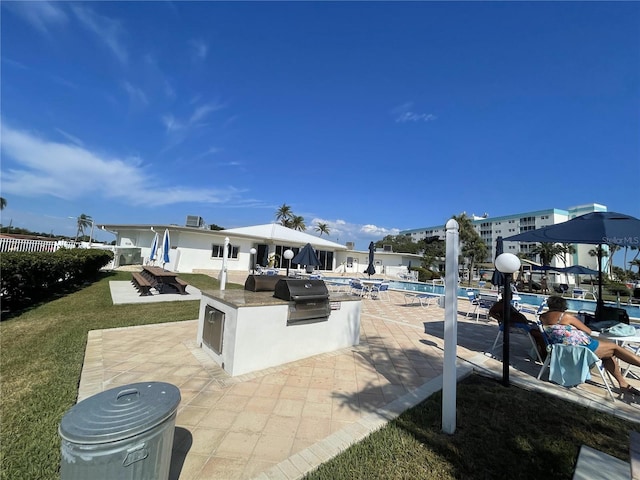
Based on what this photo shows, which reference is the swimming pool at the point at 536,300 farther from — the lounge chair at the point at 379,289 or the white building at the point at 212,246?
the white building at the point at 212,246

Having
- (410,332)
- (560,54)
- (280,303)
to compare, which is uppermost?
(560,54)

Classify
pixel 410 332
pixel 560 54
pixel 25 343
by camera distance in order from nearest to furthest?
pixel 25 343 → pixel 410 332 → pixel 560 54

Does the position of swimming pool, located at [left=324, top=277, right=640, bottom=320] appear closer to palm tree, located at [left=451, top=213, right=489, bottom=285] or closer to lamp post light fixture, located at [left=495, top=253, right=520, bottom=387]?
lamp post light fixture, located at [left=495, top=253, right=520, bottom=387]

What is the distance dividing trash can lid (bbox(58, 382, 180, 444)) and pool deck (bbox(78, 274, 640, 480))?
2.82 ft

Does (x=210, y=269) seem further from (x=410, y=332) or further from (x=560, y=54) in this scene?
(x=560, y=54)

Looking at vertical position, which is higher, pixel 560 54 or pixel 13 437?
pixel 560 54

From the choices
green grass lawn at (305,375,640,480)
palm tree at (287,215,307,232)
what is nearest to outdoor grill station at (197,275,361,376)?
green grass lawn at (305,375,640,480)

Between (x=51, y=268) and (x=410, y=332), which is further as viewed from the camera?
(x=51, y=268)

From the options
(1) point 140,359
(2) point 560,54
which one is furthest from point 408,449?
(2) point 560,54

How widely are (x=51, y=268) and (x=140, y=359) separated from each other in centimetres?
757

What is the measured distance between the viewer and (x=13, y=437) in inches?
Answer: 96.7

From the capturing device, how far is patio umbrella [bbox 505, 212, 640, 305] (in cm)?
467

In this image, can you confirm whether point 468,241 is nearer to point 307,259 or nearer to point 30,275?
point 307,259

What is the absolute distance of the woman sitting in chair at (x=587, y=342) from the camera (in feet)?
12.5
